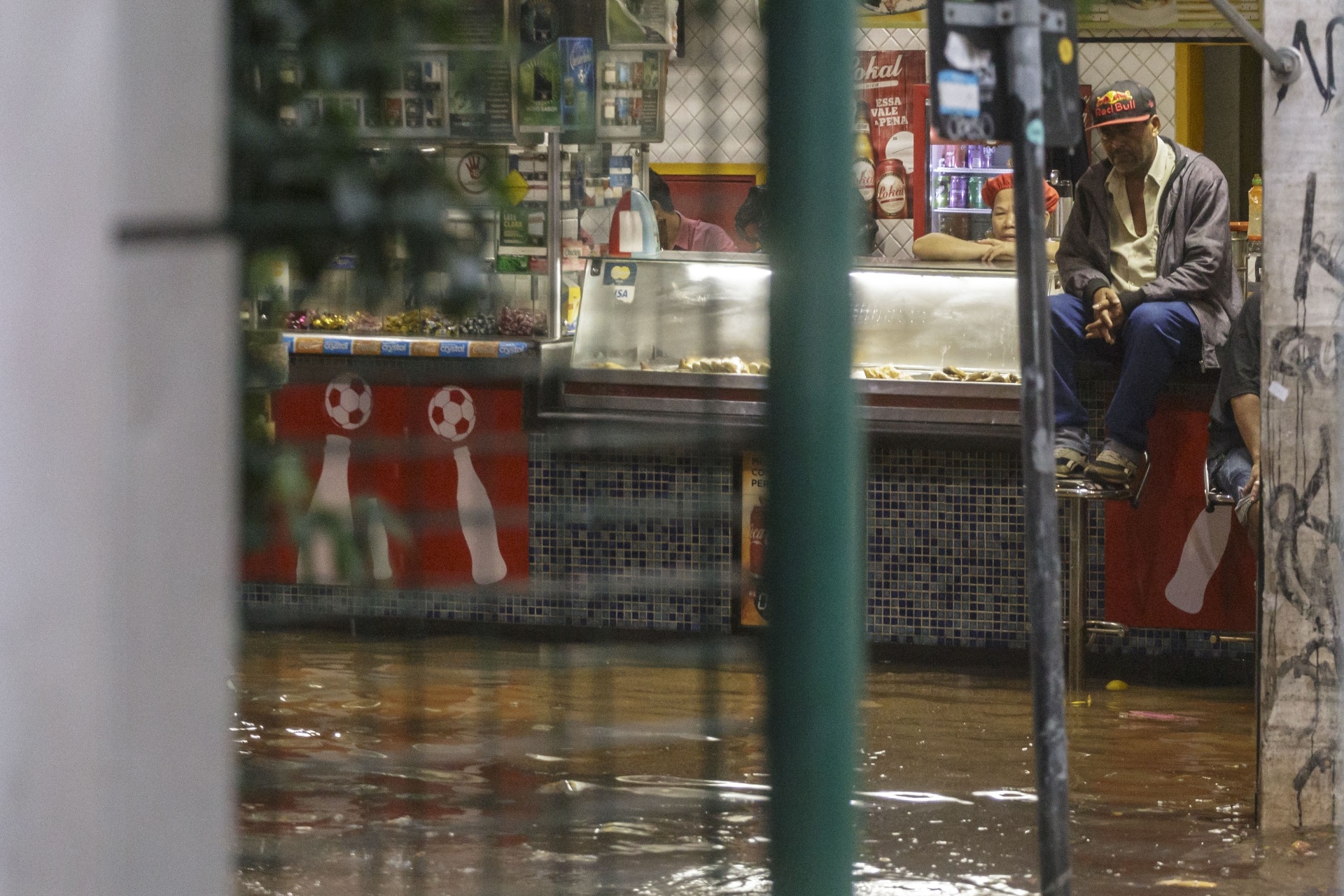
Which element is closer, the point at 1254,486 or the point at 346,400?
the point at 346,400

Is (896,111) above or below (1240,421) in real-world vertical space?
above

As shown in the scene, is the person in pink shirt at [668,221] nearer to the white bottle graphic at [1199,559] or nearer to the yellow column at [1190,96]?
the white bottle graphic at [1199,559]

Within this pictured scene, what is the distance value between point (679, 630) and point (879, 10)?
5.86 metres

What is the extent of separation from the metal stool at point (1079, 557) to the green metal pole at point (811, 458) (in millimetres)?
4977

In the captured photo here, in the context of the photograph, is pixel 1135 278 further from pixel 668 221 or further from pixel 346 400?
pixel 346 400

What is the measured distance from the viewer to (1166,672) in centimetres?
646

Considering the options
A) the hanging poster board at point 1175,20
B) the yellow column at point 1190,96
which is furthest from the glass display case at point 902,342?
the yellow column at point 1190,96

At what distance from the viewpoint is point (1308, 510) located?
450cm

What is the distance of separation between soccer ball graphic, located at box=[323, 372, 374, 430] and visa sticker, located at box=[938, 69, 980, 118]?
1.06m

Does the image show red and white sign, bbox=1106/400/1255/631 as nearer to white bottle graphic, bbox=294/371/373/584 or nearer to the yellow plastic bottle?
the yellow plastic bottle

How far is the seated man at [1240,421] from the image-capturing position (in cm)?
550

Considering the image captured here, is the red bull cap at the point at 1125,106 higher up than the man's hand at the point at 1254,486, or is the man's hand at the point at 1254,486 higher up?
the red bull cap at the point at 1125,106

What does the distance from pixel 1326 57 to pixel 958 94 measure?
238cm

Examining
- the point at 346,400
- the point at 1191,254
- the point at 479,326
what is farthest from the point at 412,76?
the point at 1191,254
